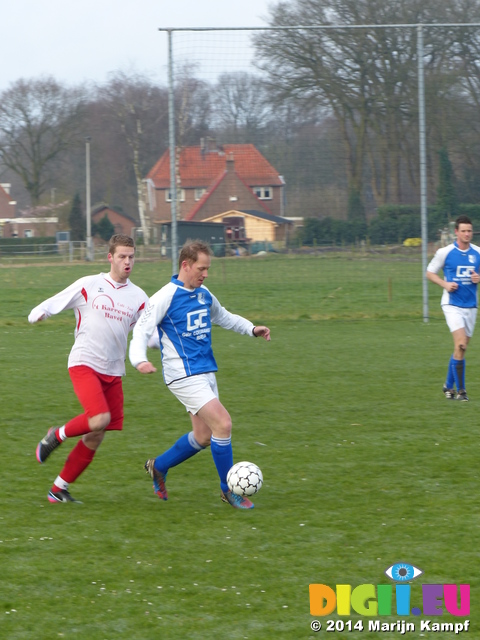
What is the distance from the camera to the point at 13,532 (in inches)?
199

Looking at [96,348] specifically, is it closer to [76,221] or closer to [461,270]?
[461,270]

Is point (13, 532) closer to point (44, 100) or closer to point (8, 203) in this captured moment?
point (44, 100)

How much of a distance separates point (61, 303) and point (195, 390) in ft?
3.35

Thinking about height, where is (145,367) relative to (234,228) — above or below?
below

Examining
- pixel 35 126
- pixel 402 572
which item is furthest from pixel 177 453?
pixel 35 126

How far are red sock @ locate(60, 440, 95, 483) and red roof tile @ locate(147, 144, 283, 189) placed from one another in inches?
431

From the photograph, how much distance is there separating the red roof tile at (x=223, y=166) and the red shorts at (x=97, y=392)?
10717 millimetres

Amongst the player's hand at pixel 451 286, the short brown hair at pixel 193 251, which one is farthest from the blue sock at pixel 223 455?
the player's hand at pixel 451 286

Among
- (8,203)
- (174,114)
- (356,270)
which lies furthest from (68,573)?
(8,203)

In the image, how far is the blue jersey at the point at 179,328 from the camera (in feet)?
18.1

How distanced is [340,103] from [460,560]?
1267 centimetres

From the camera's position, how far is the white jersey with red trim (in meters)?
5.71

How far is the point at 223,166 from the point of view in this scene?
16359 millimetres
